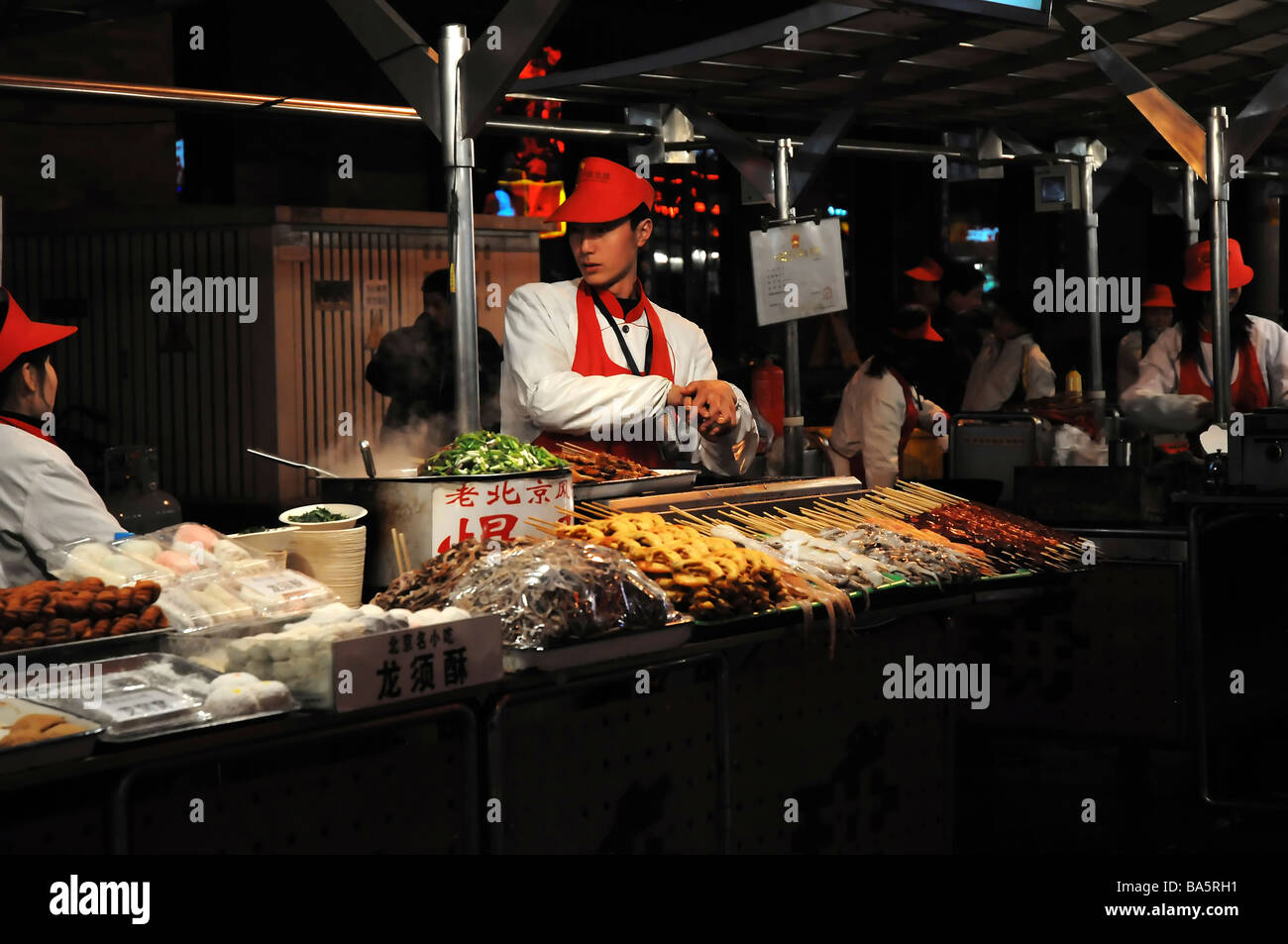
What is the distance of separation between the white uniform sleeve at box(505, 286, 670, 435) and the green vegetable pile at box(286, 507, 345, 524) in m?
1.37

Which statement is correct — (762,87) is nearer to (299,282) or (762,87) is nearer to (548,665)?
(299,282)

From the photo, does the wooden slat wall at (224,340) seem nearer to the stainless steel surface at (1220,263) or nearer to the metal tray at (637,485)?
the metal tray at (637,485)

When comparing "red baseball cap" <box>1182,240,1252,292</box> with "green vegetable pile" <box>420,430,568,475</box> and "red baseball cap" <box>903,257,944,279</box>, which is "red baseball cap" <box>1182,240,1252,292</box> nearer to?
"red baseball cap" <box>903,257,944,279</box>

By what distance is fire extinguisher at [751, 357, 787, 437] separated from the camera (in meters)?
8.97

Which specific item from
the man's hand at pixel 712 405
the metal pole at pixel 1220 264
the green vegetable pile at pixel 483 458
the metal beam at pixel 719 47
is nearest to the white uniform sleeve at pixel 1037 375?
the metal pole at pixel 1220 264

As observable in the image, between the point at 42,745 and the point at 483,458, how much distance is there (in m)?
1.70

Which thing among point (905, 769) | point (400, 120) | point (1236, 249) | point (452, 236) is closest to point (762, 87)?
point (400, 120)

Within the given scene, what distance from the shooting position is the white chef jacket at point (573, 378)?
4.88 meters

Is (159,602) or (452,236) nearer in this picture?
(159,602)

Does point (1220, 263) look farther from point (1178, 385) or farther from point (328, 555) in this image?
point (328, 555)

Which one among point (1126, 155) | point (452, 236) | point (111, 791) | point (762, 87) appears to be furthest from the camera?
point (1126, 155)
